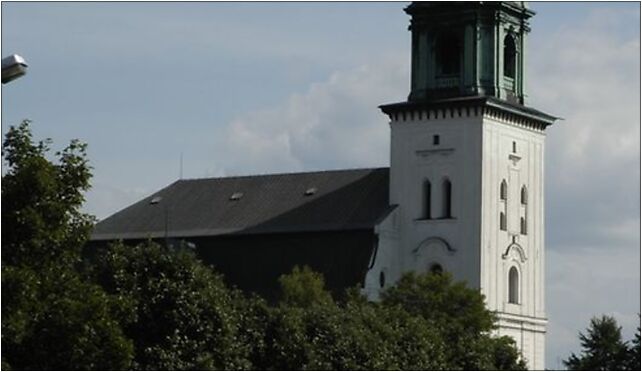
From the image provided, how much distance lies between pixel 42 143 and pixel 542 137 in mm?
79370

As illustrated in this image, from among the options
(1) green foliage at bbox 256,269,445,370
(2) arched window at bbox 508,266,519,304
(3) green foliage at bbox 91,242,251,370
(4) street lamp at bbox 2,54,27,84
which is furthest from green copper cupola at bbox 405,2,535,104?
(4) street lamp at bbox 2,54,27,84

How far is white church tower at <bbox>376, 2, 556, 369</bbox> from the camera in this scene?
476 feet

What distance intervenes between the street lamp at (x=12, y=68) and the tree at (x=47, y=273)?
16711 mm

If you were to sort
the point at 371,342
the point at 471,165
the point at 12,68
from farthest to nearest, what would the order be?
the point at 471,165, the point at 371,342, the point at 12,68

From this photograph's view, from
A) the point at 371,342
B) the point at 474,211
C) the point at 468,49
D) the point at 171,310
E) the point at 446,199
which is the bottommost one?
the point at 171,310

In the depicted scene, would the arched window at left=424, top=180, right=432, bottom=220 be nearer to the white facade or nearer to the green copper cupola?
the white facade

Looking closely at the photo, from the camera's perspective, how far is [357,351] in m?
94.4

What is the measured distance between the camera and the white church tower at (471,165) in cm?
14512

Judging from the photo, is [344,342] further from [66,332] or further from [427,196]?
[427,196]

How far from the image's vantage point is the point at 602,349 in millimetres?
145625

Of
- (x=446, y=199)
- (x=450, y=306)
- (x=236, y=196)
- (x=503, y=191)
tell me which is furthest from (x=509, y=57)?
(x=450, y=306)

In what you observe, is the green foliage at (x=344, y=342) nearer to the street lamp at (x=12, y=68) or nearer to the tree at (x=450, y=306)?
the tree at (x=450, y=306)

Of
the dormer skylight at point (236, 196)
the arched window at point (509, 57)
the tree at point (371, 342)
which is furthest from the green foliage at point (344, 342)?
the dormer skylight at point (236, 196)

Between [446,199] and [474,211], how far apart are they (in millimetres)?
2322
